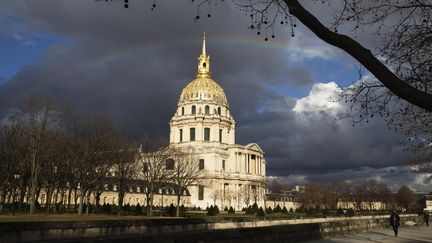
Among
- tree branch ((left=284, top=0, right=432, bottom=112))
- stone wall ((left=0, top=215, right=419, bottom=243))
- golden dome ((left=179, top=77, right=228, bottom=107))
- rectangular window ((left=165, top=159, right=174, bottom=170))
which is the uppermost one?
golden dome ((left=179, top=77, right=228, bottom=107))

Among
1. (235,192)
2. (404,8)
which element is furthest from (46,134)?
(235,192)

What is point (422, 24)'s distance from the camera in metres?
10.1

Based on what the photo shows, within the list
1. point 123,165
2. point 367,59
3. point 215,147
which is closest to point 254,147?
point 215,147

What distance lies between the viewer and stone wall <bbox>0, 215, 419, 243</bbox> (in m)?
13.0

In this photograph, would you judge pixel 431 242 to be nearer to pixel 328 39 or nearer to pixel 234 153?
pixel 328 39

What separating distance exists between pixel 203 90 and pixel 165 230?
121592 millimetres

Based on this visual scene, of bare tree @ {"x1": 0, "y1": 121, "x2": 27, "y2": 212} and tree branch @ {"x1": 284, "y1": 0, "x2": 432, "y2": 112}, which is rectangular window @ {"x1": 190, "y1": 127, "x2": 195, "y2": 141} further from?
tree branch @ {"x1": 284, "y1": 0, "x2": 432, "y2": 112}

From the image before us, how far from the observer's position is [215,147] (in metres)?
141

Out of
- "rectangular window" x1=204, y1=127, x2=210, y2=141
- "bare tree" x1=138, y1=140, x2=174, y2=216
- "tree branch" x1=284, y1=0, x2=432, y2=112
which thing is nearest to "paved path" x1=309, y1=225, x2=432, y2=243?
"tree branch" x1=284, y1=0, x2=432, y2=112

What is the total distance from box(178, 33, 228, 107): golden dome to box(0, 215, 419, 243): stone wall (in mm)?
114208

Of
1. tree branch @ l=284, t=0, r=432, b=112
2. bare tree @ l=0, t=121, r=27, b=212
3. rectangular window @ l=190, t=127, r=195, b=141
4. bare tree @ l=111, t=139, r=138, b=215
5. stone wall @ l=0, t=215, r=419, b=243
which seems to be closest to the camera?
tree branch @ l=284, t=0, r=432, b=112

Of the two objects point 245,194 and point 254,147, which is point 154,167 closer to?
point 245,194

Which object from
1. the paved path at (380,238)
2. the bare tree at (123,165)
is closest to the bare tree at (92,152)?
the bare tree at (123,165)

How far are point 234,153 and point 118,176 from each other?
7452 cm
